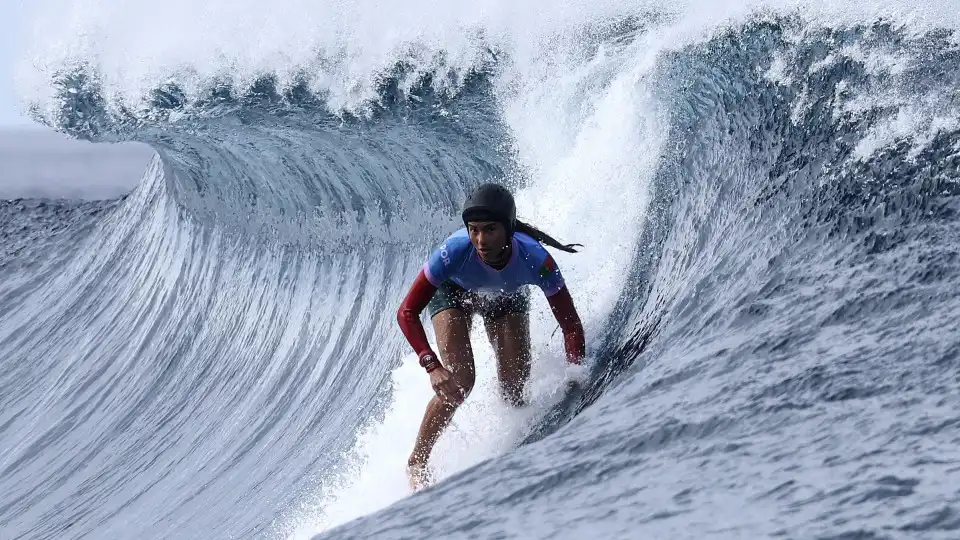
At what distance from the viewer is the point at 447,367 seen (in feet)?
14.1

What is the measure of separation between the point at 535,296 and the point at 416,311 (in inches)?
47.6

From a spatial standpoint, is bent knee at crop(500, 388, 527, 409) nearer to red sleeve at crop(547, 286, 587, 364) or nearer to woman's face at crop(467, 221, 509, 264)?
red sleeve at crop(547, 286, 587, 364)

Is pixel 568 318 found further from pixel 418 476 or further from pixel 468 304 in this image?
pixel 418 476

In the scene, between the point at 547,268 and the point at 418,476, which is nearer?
the point at 547,268

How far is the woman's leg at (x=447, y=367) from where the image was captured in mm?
4254

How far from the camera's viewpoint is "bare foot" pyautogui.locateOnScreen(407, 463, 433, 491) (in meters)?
4.42

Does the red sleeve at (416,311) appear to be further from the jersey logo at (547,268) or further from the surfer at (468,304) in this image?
the jersey logo at (547,268)

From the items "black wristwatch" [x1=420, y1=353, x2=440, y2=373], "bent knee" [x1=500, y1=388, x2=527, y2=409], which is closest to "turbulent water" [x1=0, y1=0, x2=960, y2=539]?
"bent knee" [x1=500, y1=388, x2=527, y2=409]

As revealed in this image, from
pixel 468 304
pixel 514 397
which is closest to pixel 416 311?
pixel 468 304

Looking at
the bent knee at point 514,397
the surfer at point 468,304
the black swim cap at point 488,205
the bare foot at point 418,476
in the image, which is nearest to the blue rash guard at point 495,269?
the surfer at point 468,304

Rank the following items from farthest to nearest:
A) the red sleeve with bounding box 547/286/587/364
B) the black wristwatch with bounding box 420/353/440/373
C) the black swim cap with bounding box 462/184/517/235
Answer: the red sleeve with bounding box 547/286/587/364 → the black wristwatch with bounding box 420/353/440/373 → the black swim cap with bounding box 462/184/517/235

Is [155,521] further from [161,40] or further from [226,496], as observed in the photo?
[161,40]

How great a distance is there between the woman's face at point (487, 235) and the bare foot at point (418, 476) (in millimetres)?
863

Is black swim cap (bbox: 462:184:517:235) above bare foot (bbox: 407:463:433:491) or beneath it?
above
